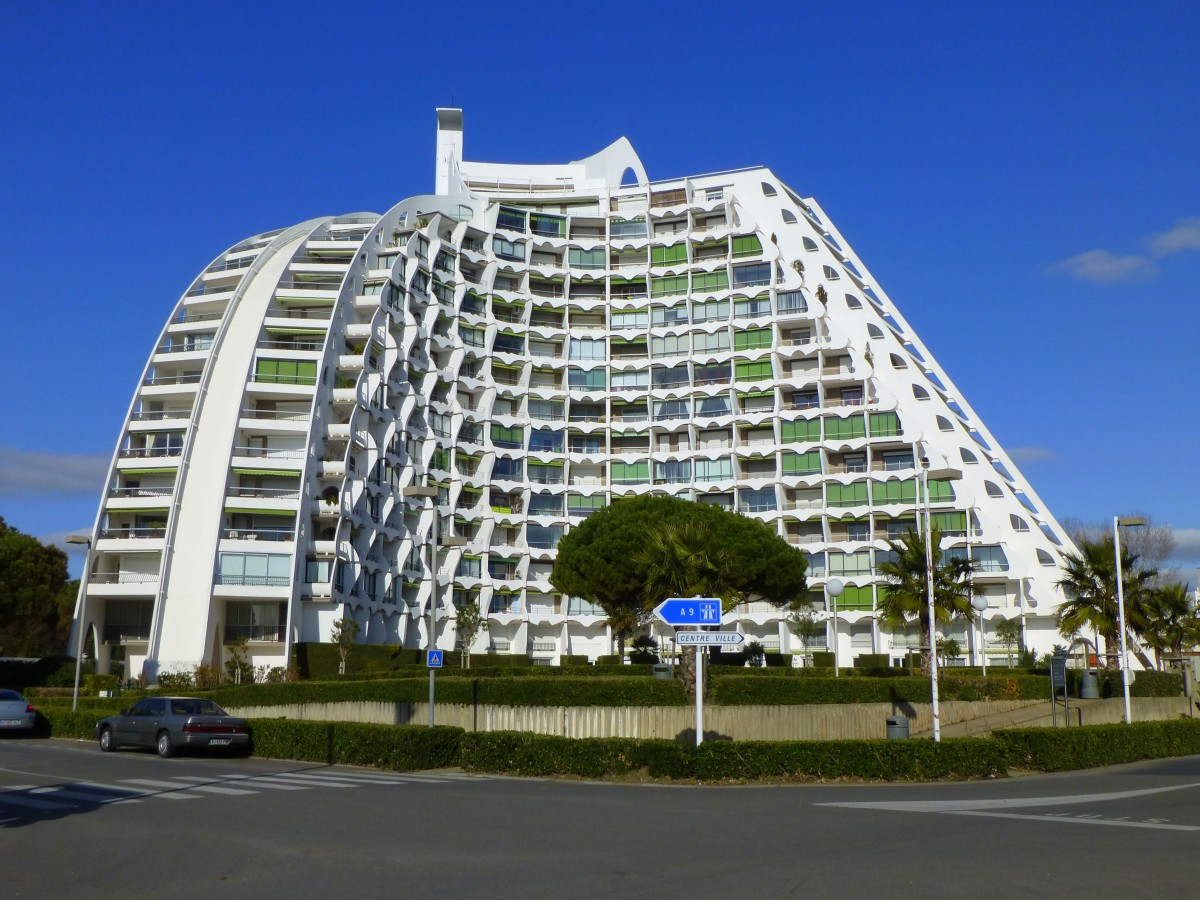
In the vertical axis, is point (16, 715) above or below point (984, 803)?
above

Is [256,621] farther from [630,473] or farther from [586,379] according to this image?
[586,379]

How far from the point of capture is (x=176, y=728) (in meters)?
29.8

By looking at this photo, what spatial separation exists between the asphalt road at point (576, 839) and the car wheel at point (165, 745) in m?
6.17

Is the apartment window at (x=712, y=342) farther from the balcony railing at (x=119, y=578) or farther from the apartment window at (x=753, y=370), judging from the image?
the balcony railing at (x=119, y=578)

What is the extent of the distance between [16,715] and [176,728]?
532 inches

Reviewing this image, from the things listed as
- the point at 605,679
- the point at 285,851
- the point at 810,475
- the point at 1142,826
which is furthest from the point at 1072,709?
the point at 810,475

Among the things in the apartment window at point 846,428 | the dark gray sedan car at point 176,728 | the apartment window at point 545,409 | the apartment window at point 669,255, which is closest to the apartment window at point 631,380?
the apartment window at point 545,409

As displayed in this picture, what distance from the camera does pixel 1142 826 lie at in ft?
54.9

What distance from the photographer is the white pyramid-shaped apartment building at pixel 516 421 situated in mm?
77188

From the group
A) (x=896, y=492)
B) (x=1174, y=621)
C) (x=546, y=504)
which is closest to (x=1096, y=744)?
(x=1174, y=621)

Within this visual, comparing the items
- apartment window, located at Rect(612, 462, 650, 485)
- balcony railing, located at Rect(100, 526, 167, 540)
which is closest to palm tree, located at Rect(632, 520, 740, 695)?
balcony railing, located at Rect(100, 526, 167, 540)

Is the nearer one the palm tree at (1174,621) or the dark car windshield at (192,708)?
the dark car windshield at (192,708)

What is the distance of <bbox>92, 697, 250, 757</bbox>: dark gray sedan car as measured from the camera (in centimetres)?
2964

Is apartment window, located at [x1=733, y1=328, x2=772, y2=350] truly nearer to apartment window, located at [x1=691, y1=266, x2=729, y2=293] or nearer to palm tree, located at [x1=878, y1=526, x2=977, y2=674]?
apartment window, located at [x1=691, y1=266, x2=729, y2=293]
